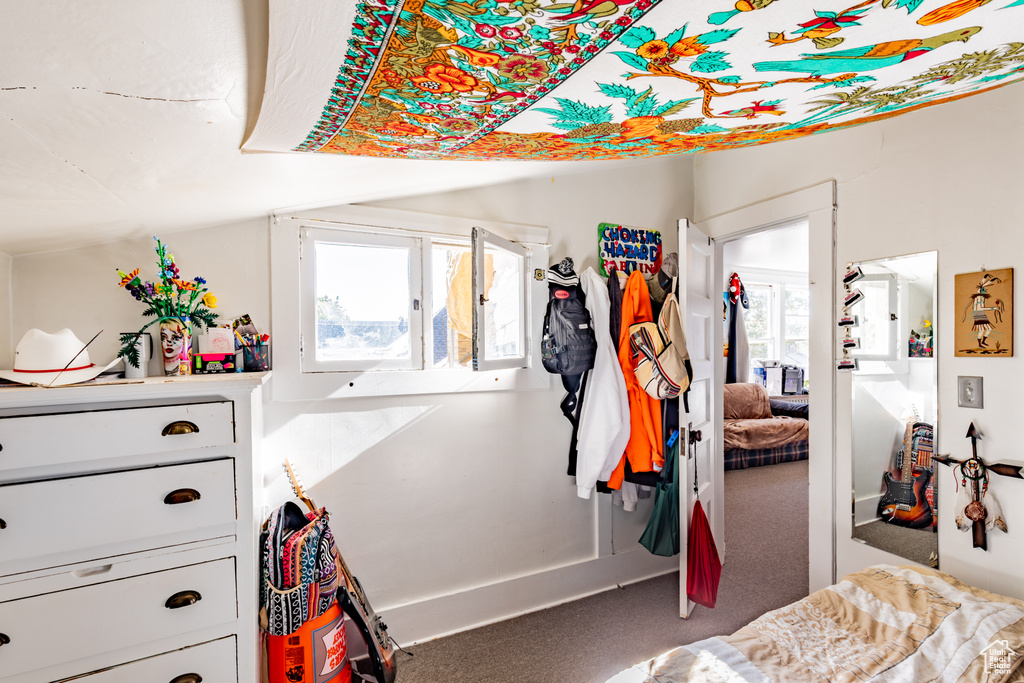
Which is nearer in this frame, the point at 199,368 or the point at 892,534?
the point at 199,368

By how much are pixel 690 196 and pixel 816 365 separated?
1.33 meters

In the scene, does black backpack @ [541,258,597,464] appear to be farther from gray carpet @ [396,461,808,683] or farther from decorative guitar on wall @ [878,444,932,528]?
decorative guitar on wall @ [878,444,932,528]

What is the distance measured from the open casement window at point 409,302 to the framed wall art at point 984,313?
5.80ft

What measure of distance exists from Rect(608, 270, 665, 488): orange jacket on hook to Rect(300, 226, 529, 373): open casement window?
0.53 metres

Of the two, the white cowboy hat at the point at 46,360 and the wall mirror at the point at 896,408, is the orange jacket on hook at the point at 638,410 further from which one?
the white cowboy hat at the point at 46,360

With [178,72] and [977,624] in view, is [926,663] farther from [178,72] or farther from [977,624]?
[178,72]

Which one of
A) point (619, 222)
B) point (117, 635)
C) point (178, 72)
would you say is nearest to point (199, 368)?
point (117, 635)

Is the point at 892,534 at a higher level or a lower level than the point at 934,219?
lower

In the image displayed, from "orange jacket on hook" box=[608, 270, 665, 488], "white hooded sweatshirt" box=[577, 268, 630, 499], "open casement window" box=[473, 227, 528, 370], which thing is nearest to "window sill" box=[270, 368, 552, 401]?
"open casement window" box=[473, 227, 528, 370]

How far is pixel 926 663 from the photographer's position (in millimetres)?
1198

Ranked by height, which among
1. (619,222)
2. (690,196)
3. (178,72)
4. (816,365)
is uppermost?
(690,196)

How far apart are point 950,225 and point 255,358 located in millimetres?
2751

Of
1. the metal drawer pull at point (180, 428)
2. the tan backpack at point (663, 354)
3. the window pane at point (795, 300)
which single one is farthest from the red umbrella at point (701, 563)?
the window pane at point (795, 300)

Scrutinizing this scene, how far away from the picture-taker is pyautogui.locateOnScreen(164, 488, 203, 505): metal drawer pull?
1361 millimetres
